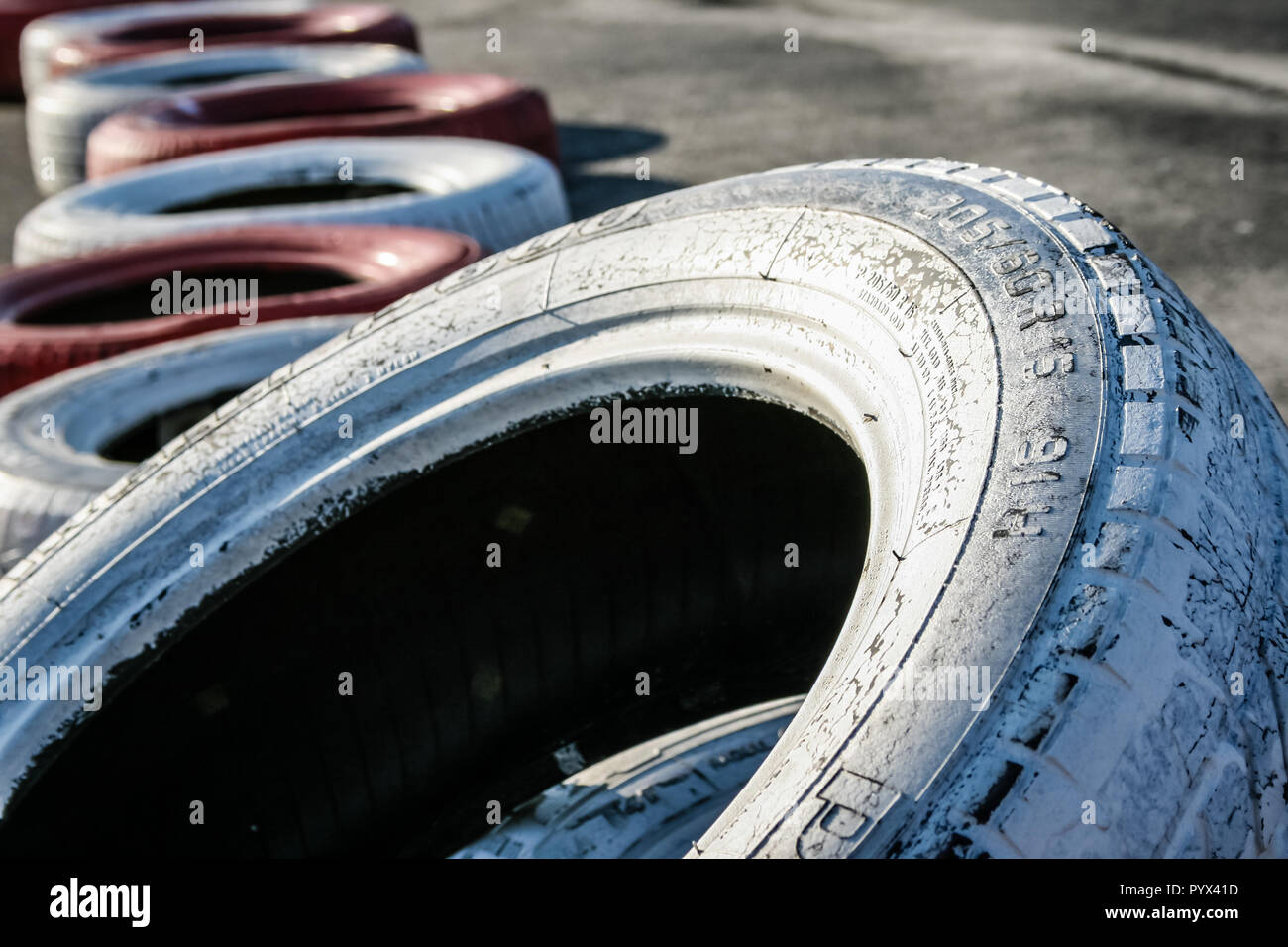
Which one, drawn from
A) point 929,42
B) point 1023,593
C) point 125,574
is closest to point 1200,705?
point 1023,593

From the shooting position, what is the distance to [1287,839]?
74 cm

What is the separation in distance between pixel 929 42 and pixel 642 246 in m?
5.42

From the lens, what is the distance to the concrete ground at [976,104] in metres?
3.62

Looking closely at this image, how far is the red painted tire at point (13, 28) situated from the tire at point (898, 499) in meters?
6.50

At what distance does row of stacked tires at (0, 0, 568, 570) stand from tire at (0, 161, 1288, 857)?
0.58 meters

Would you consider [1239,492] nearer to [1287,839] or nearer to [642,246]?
[1287,839]

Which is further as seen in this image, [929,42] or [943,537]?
[929,42]

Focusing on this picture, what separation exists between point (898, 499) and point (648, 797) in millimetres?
575

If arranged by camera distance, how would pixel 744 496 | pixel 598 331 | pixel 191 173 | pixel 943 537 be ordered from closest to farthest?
1. pixel 943 537
2. pixel 598 331
3. pixel 744 496
4. pixel 191 173

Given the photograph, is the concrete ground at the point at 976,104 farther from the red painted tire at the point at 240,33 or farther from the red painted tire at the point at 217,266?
the red painted tire at the point at 217,266

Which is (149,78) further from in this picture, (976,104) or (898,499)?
(898,499)

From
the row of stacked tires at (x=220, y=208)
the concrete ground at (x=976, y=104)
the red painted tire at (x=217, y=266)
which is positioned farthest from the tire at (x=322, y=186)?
the concrete ground at (x=976, y=104)
